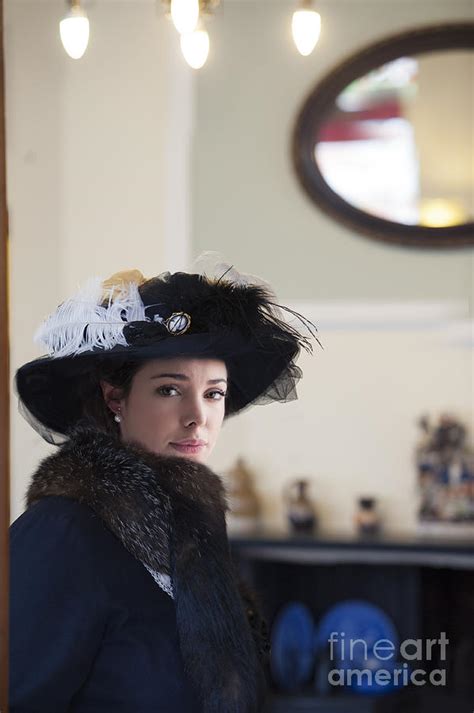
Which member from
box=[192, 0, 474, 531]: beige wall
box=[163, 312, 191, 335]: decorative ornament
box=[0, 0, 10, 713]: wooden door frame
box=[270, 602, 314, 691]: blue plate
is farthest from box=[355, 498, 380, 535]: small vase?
box=[0, 0, 10, 713]: wooden door frame

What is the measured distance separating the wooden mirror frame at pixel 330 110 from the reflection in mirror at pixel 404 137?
0.03 m

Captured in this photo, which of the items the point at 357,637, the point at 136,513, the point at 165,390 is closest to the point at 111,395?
the point at 165,390

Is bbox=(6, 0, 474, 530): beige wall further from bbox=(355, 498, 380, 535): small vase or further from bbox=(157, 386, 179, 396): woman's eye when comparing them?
bbox=(157, 386, 179, 396): woman's eye

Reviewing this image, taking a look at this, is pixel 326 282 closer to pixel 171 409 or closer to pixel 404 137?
pixel 404 137

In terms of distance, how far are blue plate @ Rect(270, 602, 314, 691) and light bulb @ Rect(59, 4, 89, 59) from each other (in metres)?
2.56

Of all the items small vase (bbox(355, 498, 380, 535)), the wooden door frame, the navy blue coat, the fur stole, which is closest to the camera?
the wooden door frame

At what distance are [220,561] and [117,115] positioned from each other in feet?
10.3

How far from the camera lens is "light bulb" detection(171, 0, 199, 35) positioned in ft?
5.88

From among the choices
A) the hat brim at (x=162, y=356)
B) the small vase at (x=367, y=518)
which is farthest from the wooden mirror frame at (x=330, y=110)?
the hat brim at (x=162, y=356)

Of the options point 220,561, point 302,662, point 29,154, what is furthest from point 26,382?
point 29,154

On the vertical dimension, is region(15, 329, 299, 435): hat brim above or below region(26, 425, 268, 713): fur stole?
above

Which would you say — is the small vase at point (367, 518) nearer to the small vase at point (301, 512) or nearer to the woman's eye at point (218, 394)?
the small vase at point (301, 512)

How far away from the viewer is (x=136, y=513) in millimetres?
1316

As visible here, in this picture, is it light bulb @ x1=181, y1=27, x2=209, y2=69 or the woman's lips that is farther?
light bulb @ x1=181, y1=27, x2=209, y2=69
